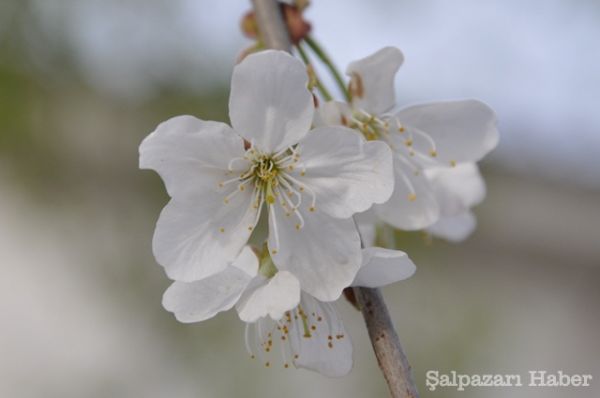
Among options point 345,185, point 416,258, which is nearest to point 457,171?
point 345,185

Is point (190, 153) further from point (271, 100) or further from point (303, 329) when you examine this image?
point (303, 329)

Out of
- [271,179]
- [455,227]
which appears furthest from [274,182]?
[455,227]

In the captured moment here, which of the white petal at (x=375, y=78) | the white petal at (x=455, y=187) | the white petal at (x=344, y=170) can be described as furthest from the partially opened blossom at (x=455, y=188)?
the white petal at (x=344, y=170)

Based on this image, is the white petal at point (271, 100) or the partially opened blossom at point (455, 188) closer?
the white petal at point (271, 100)

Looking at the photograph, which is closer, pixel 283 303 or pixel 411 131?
pixel 283 303

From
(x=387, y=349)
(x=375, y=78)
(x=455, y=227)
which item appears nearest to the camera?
(x=387, y=349)

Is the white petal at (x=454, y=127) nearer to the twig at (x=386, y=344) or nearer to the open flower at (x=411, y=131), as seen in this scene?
the open flower at (x=411, y=131)

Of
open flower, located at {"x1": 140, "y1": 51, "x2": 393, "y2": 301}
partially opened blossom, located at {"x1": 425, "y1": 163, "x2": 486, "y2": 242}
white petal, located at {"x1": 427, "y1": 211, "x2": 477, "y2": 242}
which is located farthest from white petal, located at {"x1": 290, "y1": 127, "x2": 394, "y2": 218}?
white petal, located at {"x1": 427, "y1": 211, "x2": 477, "y2": 242}
